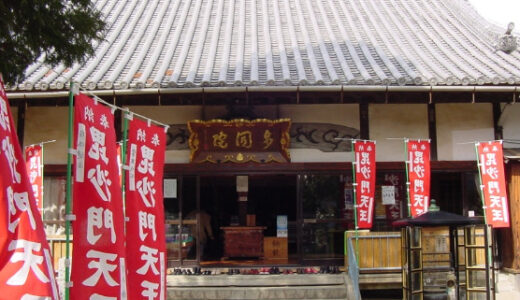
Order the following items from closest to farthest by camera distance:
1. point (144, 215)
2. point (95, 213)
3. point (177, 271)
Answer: point (95, 213) < point (144, 215) < point (177, 271)

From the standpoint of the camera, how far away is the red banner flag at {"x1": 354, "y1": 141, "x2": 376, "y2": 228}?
10609mm

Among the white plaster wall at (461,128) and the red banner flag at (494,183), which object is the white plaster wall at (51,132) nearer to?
the white plaster wall at (461,128)

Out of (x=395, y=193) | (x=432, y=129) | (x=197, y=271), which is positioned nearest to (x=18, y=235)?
(x=197, y=271)

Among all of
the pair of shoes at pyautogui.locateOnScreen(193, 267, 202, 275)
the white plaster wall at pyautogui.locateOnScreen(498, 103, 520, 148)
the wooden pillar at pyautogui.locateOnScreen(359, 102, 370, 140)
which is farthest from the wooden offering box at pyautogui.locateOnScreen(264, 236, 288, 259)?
the white plaster wall at pyautogui.locateOnScreen(498, 103, 520, 148)

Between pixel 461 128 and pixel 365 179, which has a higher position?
pixel 461 128

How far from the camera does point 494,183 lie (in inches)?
415

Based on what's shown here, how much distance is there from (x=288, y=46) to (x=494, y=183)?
5.71 meters

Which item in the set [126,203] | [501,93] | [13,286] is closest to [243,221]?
[501,93]

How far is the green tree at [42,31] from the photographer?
479cm

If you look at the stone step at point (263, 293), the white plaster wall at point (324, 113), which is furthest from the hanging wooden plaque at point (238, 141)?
the stone step at point (263, 293)

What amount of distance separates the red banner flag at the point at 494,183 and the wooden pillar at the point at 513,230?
2.06 ft

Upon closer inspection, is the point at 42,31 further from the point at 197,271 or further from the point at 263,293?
the point at 197,271

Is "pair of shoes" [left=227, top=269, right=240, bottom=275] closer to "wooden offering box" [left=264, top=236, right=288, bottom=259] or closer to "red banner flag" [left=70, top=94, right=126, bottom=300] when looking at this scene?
"wooden offering box" [left=264, top=236, right=288, bottom=259]

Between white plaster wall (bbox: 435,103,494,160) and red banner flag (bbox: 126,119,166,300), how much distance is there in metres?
7.36
